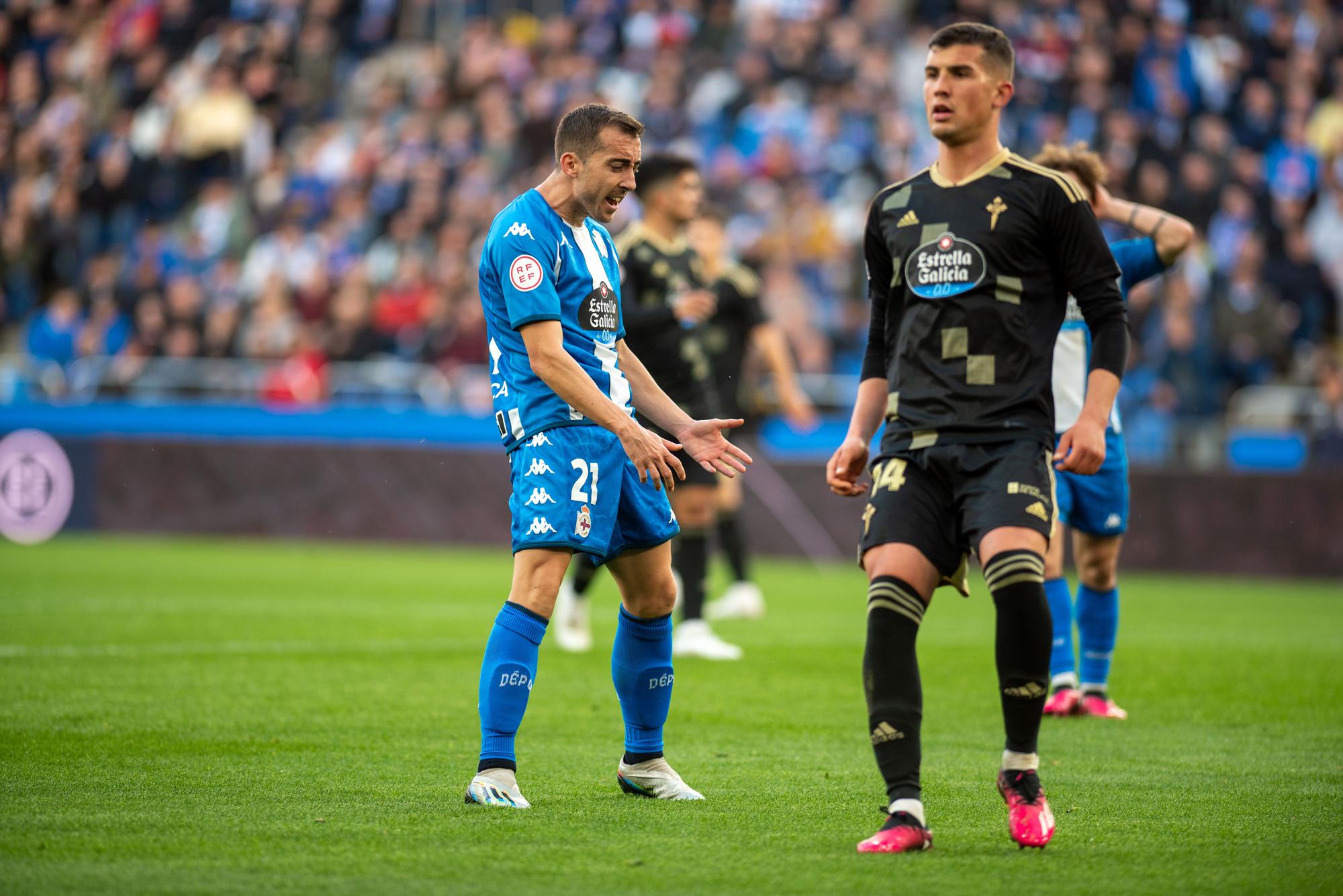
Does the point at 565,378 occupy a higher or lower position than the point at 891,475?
higher

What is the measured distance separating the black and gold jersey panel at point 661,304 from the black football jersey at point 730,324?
4.70 feet

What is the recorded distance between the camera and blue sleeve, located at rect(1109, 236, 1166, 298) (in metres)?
7.73

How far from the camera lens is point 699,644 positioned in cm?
1017

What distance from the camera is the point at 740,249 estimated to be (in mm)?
19906

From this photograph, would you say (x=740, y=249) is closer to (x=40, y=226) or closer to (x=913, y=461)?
(x=40, y=226)

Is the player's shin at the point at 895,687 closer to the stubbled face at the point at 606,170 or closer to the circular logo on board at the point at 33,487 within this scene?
the stubbled face at the point at 606,170

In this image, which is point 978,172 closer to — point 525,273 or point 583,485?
point 525,273

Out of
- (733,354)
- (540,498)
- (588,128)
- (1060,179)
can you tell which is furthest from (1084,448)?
(733,354)

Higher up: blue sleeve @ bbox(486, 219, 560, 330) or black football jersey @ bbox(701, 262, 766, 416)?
black football jersey @ bbox(701, 262, 766, 416)

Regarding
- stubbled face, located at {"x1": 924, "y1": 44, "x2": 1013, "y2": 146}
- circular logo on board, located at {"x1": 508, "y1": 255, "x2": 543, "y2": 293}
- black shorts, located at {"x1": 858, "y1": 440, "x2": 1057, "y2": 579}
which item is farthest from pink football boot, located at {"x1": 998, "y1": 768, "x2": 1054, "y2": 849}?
circular logo on board, located at {"x1": 508, "y1": 255, "x2": 543, "y2": 293}

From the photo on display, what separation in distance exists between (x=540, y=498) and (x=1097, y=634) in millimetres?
3713

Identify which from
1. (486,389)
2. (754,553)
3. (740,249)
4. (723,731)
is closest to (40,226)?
(486,389)

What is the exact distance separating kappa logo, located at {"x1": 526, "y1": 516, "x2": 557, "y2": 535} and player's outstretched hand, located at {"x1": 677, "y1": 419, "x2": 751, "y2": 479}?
19.2 inches

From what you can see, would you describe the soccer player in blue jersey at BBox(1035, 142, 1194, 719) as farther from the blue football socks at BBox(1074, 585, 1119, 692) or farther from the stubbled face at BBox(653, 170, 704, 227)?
the stubbled face at BBox(653, 170, 704, 227)
